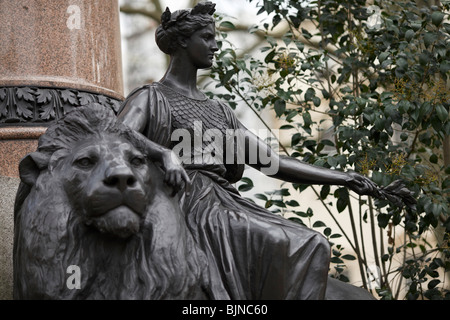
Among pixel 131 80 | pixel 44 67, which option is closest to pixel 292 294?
pixel 44 67

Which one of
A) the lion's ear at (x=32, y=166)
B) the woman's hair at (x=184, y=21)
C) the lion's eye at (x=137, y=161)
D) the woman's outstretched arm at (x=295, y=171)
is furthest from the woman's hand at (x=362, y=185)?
the lion's ear at (x=32, y=166)

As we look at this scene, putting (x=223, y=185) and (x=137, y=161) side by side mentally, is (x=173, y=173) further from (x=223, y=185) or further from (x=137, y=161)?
(x=223, y=185)

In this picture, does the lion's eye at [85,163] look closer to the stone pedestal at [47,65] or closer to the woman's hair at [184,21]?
the woman's hair at [184,21]

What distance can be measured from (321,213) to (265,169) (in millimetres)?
9770

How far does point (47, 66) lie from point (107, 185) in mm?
2298

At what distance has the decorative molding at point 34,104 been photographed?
4.76m

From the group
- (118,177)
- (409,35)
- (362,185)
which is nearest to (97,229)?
(118,177)

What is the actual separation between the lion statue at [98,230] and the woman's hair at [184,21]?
1003 millimetres

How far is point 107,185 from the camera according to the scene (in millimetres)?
2916

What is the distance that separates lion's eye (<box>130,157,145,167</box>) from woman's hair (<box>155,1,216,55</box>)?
1044 millimetres

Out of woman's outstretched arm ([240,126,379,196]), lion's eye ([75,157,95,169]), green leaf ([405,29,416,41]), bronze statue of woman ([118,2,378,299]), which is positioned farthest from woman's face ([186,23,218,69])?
green leaf ([405,29,416,41])

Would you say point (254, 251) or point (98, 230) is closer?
point (98, 230)

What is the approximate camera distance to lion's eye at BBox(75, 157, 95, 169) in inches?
119
